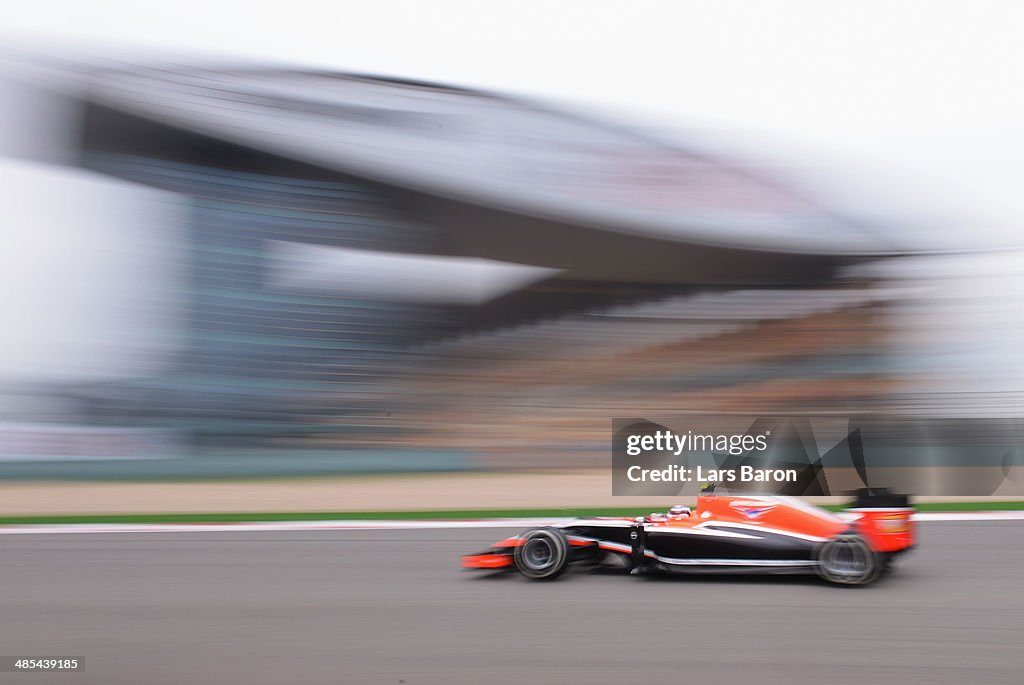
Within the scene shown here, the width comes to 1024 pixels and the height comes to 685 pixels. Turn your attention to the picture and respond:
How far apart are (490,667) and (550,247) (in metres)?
19.4

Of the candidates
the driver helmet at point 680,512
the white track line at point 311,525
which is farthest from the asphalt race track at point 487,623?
the white track line at point 311,525

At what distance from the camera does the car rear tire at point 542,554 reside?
5477mm

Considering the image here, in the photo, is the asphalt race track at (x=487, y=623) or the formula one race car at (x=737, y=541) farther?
the formula one race car at (x=737, y=541)

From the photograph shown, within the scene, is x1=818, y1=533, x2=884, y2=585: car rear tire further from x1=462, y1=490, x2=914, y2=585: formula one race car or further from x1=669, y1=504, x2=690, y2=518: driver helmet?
x1=669, y1=504, x2=690, y2=518: driver helmet

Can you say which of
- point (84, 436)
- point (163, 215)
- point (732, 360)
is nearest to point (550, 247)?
point (732, 360)

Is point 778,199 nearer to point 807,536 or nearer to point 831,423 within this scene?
point 831,423

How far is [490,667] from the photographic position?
3.64 meters

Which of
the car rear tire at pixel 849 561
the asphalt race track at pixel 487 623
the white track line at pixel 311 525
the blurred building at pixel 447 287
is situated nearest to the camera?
the asphalt race track at pixel 487 623

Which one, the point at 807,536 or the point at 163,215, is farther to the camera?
the point at 163,215

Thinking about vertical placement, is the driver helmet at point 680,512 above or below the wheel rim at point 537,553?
above

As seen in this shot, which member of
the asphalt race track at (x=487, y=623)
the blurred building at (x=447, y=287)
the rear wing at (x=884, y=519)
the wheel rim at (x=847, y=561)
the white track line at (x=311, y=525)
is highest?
the blurred building at (x=447, y=287)

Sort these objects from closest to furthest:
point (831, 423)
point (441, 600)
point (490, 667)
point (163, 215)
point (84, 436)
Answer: point (490, 667) → point (441, 600) → point (84, 436) → point (163, 215) → point (831, 423)

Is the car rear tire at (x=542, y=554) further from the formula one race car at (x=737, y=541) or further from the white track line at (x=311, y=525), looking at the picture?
the white track line at (x=311, y=525)

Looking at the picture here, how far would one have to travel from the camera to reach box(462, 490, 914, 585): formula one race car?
16.8 ft
